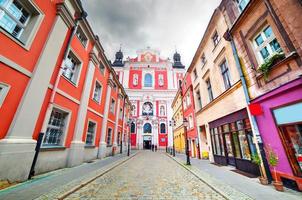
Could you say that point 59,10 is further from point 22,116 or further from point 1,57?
point 22,116

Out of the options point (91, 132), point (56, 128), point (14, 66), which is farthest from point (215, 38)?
point (91, 132)

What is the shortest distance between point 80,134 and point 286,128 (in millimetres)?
11192

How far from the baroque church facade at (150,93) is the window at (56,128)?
87.4 ft

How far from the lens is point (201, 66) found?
1297cm

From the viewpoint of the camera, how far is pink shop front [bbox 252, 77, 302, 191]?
4367 millimetres

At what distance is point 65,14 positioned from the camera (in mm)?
7418

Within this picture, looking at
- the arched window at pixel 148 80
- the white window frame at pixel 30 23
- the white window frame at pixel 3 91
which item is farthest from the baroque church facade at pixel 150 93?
the white window frame at pixel 3 91

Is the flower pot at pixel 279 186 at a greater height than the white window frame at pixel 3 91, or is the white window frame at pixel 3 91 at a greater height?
the white window frame at pixel 3 91

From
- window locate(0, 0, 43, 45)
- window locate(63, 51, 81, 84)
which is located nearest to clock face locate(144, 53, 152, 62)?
window locate(63, 51, 81, 84)

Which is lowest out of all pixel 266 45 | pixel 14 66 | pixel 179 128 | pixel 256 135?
pixel 256 135

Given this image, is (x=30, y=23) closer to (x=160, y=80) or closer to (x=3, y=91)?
(x=3, y=91)

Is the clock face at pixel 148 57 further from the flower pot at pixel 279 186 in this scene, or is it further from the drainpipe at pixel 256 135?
the flower pot at pixel 279 186

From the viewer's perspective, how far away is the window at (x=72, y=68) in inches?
348

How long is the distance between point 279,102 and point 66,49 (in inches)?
424
